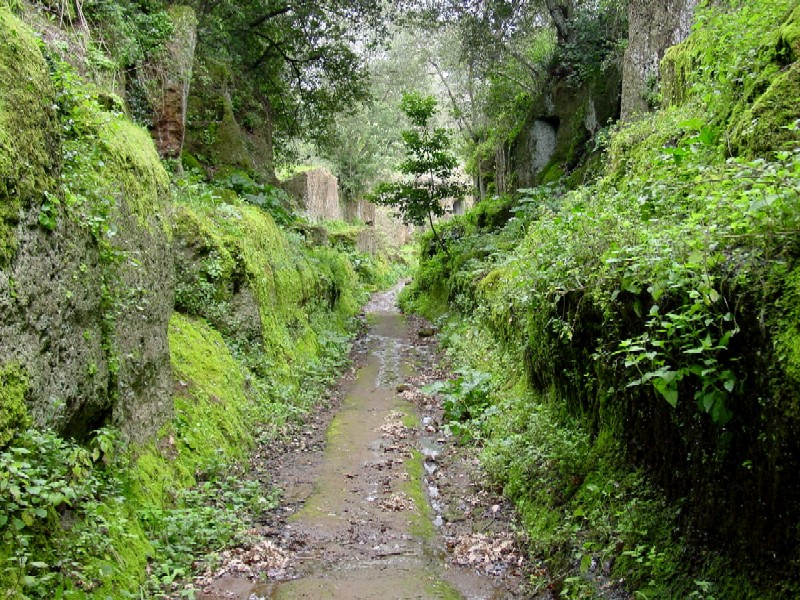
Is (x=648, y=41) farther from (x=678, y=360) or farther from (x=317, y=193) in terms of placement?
(x=317, y=193)

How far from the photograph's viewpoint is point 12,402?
11.4 feet

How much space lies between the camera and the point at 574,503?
490 centimetres

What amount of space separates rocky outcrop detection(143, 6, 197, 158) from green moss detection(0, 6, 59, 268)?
6819mm

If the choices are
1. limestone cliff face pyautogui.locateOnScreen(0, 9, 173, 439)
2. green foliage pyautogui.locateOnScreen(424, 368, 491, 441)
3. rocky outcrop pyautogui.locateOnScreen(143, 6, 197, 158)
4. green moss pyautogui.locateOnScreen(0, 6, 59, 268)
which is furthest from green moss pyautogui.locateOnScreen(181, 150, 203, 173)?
green moss pyautogui.locateOnScreen(0, 6, 59, 268)

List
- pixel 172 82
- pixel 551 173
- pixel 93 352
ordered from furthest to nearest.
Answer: pixel 551 173
pixel 172 82
pixel 93 352

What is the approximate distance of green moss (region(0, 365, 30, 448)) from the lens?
11.0 ft

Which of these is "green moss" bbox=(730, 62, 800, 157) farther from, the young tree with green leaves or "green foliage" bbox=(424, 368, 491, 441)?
the young tree with green leaves

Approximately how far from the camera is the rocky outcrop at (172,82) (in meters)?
10.6

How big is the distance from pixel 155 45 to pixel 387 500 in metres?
8.28

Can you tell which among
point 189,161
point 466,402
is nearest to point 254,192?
point 189,161

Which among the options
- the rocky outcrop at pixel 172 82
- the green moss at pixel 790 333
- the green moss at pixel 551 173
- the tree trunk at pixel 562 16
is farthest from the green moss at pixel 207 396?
the tree trunk at pixel 562 16

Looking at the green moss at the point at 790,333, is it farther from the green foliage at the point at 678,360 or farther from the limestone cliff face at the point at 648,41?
the limestone cliff face at the point at 648,41

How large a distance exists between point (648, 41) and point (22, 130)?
10.8 meters

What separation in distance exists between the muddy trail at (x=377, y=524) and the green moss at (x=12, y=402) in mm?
1946
